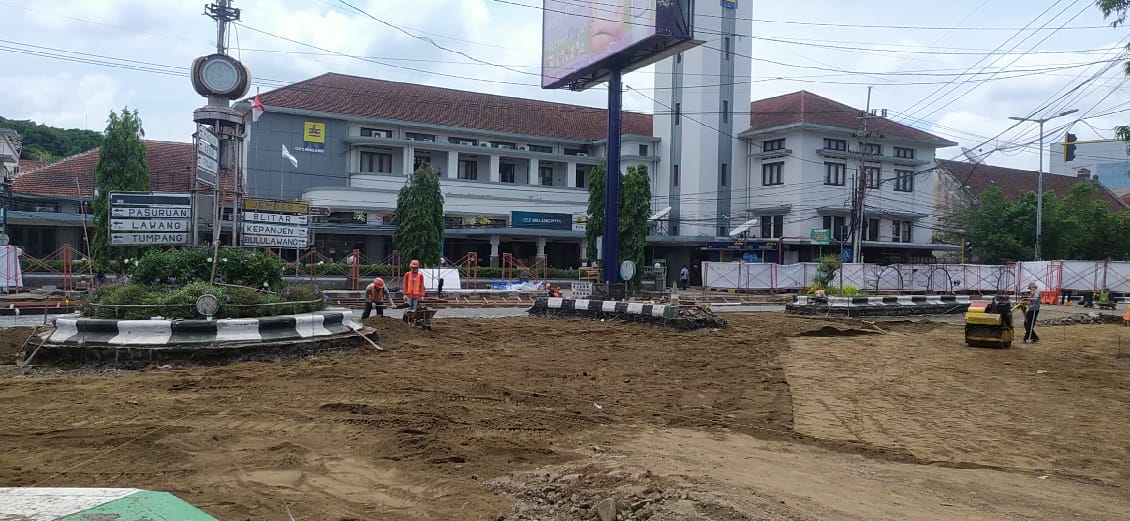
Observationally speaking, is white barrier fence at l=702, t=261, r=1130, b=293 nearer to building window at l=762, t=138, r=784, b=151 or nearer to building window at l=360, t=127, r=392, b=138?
building window at l=762, t=138, r=784, b=151

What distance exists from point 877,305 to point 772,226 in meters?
24.7

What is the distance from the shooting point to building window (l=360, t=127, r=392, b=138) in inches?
1815

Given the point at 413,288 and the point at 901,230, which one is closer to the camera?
the point at 413,288

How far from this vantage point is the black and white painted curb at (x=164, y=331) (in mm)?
9953

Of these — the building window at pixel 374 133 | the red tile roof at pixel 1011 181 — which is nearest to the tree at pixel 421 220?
the building window at pixel 374 133

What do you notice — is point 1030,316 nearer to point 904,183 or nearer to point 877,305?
point 877,305

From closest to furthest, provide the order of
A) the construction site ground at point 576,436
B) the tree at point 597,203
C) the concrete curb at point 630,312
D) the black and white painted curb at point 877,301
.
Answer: the construction site ground at point 576,436, the concrete curb at point 630,312, the black and white painted curb at point 877,301, the tree at point 597,203

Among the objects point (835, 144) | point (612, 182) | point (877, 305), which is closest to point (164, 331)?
point (612, 182)

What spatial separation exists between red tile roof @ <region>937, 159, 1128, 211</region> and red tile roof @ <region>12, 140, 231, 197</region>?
58252mm

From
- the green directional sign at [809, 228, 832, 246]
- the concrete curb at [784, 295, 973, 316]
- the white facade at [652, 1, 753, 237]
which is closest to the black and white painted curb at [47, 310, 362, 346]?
the concrete curb at [784, 295, 973, 316]

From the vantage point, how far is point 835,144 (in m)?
51.3

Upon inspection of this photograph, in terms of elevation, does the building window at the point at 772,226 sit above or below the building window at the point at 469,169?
below

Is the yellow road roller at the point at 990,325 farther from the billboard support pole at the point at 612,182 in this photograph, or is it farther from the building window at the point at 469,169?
the building window at the point at 469,169

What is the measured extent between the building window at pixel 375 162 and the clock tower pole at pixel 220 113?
107 feet
